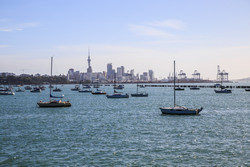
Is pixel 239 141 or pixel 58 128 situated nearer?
pixel 239 141

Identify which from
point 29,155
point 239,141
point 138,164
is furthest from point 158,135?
point 29,155

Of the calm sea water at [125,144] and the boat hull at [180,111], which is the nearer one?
the calm sea water at [125,144]

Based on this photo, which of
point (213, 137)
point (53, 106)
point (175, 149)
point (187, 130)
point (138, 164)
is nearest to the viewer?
point (138, 164)

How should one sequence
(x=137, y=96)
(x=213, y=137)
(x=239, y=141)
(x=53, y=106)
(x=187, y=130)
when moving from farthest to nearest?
(x=137, y=96) < (x=53, y=106) < (x=187, y=130) < (x=213, y=137) < (x=239, y=141)

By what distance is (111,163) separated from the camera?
28.8 meters

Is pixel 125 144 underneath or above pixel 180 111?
underneath

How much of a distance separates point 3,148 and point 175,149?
19058 millimetres

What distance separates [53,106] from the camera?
3184 inches

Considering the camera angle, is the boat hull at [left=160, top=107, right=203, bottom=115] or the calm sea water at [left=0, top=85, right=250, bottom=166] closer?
the calm sea water at [left=0, top=85, right=250, bottom=166]

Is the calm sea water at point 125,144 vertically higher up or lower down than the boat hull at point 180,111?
lower down

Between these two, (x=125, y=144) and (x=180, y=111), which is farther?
(x=180, y=111)

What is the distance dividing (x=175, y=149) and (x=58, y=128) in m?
21.6

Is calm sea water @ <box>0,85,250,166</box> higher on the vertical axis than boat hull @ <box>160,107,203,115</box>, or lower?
lower

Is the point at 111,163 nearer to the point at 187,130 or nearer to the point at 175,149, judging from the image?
the point at 175,149
